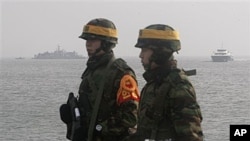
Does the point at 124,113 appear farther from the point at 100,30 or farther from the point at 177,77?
the point at 177,77

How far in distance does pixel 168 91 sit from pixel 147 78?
336 mm

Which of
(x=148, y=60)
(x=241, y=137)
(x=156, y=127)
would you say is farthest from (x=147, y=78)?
(x=241, y=137)

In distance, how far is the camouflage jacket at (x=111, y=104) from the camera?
17.2ft

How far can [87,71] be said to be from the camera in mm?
5609

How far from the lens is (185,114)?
4.07 meters

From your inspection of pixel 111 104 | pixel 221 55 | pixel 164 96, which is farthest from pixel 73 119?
pixel 221 55

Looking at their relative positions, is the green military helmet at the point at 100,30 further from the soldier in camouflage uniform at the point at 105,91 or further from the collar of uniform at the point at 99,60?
the collar of uniform at the point at 99,60

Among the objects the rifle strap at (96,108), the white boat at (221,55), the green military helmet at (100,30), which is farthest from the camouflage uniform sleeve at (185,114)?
the white boat at (221,55)

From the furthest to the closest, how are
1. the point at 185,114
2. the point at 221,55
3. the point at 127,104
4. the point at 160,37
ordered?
the point at 221,55
the point at 127,104
the point at 160,37
the point at 185,114

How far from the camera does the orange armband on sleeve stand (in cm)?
522

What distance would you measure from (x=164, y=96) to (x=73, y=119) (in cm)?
148

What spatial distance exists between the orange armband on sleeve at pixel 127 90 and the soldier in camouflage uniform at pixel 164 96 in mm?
658

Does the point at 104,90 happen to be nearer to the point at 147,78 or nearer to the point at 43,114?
the point at 147,78

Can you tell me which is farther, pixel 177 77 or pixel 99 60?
pixel 99 60
